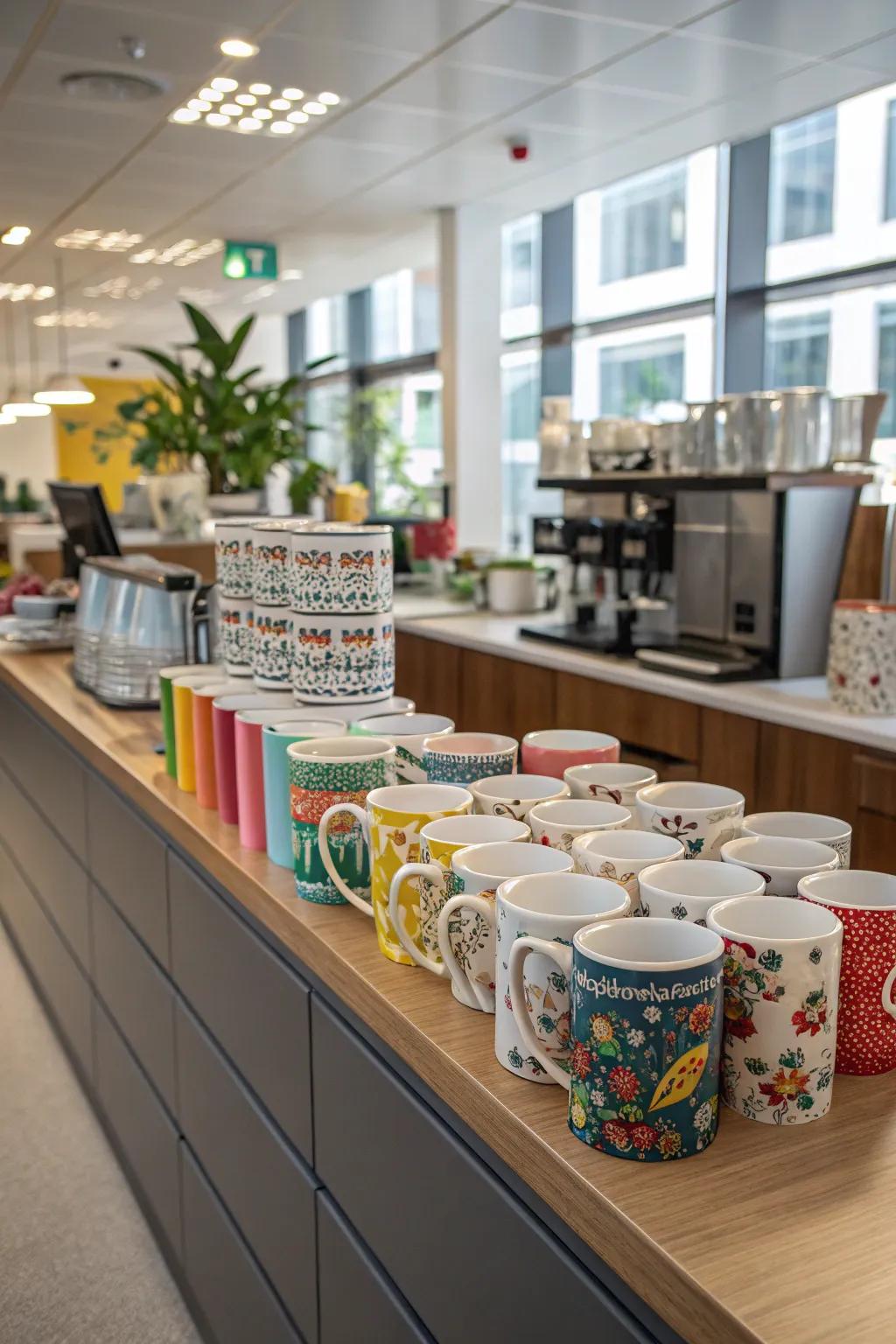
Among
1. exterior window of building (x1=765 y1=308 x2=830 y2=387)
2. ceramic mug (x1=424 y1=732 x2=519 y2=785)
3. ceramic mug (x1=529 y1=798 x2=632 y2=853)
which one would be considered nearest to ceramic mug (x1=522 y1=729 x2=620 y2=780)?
ceramic mug (x1=424 y1=732 x2=519 y2=785)

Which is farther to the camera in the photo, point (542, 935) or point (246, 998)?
point (246, 998)

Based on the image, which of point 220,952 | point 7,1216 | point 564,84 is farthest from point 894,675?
point 564,84

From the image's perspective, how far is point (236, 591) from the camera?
185cm

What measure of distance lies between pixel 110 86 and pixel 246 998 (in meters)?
4.05

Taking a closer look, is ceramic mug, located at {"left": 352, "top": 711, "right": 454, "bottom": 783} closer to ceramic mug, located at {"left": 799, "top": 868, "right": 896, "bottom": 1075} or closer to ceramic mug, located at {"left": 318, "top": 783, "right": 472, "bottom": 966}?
ceramic mug, located at {"left": 318, "top": 783, "right": 472, "bottom": 966}

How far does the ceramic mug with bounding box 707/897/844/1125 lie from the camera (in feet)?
2.77

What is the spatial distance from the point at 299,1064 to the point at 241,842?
1.01 feet

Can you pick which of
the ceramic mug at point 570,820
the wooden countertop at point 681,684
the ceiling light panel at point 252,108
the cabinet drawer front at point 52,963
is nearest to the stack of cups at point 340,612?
the ceramic mug at point 570,820

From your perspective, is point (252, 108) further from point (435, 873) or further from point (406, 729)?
point (435, 873)

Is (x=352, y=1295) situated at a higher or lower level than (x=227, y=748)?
lower

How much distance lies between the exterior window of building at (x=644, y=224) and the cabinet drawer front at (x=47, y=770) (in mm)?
4449

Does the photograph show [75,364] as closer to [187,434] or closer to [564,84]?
[187,434]

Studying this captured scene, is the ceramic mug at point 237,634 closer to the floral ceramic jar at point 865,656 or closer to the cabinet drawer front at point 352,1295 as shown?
the cabinet drawer front at point 352,1295

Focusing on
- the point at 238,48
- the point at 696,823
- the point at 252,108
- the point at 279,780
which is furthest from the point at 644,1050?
the point at 252,108
